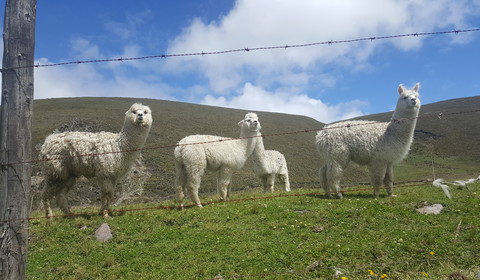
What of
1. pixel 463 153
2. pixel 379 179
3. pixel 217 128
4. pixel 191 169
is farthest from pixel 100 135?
pixel 463 153

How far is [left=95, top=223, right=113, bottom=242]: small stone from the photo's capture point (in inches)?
346

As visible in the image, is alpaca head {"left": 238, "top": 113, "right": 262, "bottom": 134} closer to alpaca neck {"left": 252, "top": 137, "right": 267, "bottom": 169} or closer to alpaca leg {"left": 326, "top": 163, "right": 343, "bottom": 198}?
alpaca leg {"left": 326, "top": 163, "right": 343, "bottom": 198}

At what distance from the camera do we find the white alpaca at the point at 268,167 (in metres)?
17.3

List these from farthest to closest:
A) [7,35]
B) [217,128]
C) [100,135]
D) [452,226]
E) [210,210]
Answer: [217,128]
[100,135]
[210,210]
[452,226]
[7,35]

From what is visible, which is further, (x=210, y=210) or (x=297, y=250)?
(x=210, y=210)

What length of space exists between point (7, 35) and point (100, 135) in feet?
22.3

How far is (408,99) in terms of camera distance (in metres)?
11.3

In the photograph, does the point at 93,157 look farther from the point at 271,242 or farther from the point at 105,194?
the point at 271,242

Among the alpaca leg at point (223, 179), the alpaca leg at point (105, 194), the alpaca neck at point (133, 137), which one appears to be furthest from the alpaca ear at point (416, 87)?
the alpaca leg at point (105, 194)

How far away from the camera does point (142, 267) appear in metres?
7.06

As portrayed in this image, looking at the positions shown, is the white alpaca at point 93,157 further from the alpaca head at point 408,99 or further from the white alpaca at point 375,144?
the alpaca head at point 408,99

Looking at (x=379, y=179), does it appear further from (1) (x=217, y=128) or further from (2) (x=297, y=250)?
(1) (x=217, y=128)

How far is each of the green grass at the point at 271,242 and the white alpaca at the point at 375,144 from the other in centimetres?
122

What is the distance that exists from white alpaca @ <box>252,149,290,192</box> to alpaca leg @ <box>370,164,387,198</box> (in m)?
6.01
